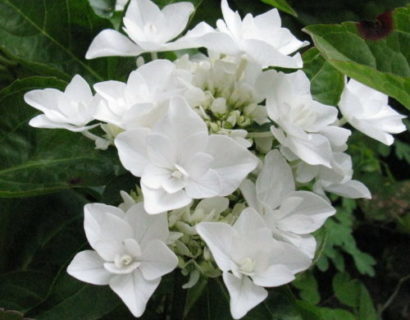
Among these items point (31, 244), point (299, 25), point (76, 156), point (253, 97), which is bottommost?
point (31, 244)

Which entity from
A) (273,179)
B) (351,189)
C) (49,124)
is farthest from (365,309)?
(49,124)

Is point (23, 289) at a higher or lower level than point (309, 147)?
lower

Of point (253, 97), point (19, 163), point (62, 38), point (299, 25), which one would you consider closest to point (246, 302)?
point (253, 97)

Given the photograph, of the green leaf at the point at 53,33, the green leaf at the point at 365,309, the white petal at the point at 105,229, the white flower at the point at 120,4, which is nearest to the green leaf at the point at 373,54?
the white petal at the point at 105,229

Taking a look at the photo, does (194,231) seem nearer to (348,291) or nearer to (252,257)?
(252,257)

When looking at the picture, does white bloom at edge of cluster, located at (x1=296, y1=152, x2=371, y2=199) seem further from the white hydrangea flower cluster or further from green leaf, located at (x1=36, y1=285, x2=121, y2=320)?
green leaf, located at (x1=36, y1=285, x2=121, y2=320)

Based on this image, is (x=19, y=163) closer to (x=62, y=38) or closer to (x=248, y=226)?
(x=62, y=38)
